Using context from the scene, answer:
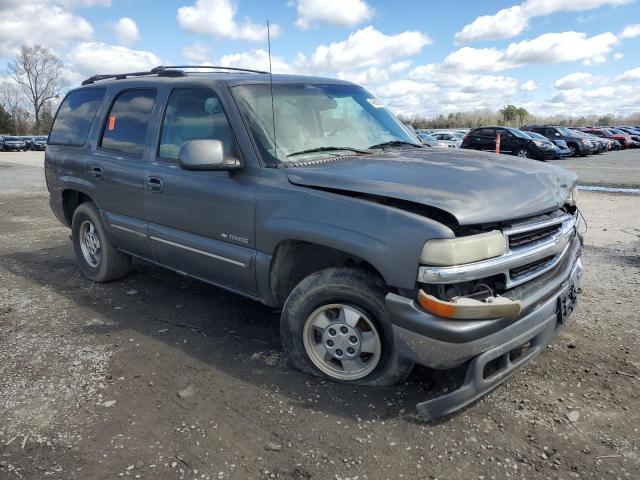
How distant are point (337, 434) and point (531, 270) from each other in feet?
4.72

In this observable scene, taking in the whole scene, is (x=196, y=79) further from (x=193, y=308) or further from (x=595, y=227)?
(x=595, y=227)

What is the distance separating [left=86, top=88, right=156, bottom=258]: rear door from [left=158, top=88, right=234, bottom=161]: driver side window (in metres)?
0.28

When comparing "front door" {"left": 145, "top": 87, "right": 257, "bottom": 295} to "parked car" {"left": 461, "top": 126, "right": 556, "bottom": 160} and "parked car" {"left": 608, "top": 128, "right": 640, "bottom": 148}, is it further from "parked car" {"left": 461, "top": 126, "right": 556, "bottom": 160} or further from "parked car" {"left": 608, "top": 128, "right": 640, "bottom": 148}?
"parked car" {"left": 608, "top": 128, "right": 640, "bottom": 148}

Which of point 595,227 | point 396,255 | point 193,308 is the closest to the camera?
point 396,255

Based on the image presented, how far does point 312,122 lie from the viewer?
370 cm

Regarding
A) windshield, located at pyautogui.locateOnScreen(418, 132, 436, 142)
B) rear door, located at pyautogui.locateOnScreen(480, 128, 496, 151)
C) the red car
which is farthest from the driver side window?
the red car

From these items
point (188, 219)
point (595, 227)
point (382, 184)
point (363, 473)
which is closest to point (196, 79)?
point (188, 219)

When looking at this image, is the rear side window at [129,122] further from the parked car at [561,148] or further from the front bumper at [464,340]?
the parked car at [561,148]

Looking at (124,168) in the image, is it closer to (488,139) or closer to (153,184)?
(153,184)

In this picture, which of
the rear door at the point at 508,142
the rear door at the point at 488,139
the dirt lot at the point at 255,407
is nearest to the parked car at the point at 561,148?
the rear door at the point at 508,142

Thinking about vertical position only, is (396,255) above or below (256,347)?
above

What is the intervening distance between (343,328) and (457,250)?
2.99 ft

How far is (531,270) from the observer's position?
2971mm

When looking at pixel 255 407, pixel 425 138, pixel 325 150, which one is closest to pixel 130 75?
pixel 325 150
